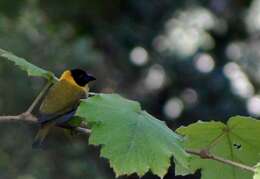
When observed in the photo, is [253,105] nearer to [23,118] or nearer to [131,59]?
[131,59]

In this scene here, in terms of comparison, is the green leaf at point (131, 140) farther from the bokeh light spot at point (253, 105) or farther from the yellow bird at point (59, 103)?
the bokeh light spot at point (253, 105)

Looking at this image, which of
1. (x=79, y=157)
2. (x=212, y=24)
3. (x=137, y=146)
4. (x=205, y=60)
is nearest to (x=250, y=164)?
(x=137, y=146)

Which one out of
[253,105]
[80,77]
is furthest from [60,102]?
[253,105]

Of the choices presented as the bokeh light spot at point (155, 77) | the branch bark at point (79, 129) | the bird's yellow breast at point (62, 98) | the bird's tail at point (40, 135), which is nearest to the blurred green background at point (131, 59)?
the bokeh light spot at point (155, 77)

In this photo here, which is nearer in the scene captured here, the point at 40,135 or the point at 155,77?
the point at 40,135

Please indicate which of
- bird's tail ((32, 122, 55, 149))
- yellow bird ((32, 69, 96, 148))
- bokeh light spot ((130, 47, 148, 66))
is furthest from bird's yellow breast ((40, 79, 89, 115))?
bokeh light spot ((130, 47, 148, 66))

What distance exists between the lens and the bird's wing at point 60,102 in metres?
2.56

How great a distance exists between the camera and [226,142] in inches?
77.5

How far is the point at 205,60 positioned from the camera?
404 inches

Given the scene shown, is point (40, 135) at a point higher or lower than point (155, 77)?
higher

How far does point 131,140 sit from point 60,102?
3.20 feet

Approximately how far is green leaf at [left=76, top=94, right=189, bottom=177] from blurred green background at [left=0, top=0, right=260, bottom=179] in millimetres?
5277

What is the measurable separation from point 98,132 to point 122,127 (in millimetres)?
49

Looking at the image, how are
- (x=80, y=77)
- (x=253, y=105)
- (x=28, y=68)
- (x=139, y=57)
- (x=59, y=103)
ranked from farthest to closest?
(x=139, y=57), (x=253, y=105), (x=80, y=77), (x=59, y=103), (x=28, y=68)
